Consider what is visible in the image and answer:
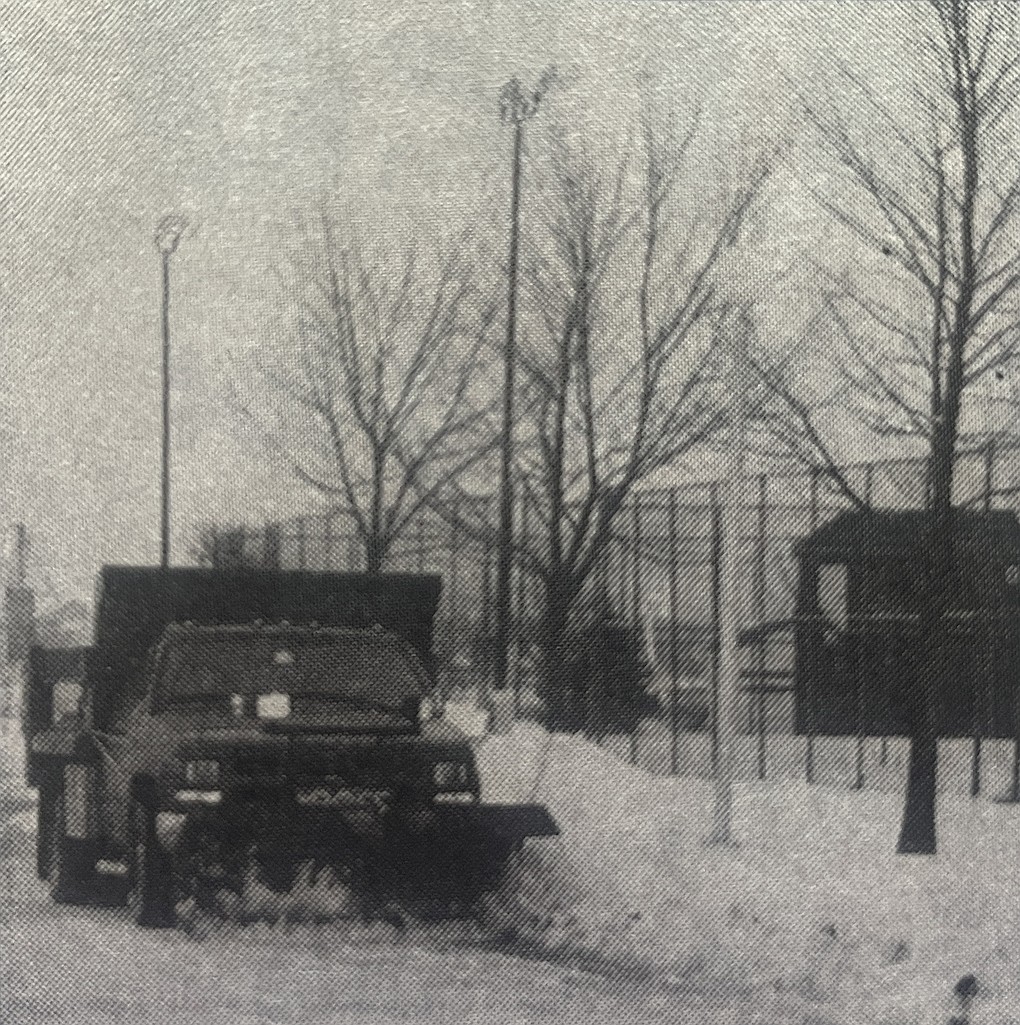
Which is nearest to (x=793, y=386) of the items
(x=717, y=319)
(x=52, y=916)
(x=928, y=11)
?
(x=717, y=319)

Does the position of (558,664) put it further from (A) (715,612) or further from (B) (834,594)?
(B) (834,594)

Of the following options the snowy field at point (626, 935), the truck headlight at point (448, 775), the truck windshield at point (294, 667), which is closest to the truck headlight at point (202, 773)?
the truck windshield at point (294, 667)

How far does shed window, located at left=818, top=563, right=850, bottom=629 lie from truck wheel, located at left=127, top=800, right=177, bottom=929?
2888 millimetres

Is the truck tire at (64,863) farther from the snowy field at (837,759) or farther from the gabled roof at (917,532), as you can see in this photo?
the gabled roof at (917,532)

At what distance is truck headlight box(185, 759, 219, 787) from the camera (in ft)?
15.8

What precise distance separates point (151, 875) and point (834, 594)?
9.82 feet

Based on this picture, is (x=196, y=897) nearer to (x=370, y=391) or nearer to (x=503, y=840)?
(x=503, y=840)

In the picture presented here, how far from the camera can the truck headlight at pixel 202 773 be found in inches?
190

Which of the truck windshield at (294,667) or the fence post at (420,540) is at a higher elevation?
the fence post at (420,540)

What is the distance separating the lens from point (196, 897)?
480 centimetres

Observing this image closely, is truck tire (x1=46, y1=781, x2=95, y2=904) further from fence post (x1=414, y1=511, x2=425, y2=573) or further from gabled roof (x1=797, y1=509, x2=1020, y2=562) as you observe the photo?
gabled roof (x1=797, y1=509, x2=1020, y2=562)

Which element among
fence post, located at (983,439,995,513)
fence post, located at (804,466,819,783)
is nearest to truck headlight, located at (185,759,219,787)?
fence post, located at (804,466,819,783)

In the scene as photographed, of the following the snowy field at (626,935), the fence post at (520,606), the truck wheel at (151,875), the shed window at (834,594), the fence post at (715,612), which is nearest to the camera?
the snowy field at (626,935)

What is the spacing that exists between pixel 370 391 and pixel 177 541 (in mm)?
841
